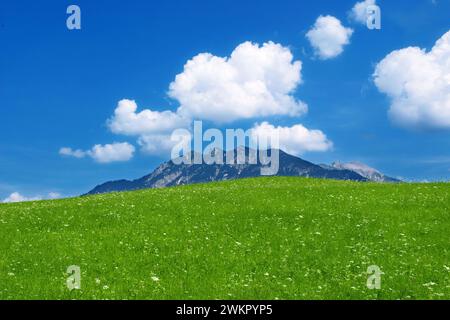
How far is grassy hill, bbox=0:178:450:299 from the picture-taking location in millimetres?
19000

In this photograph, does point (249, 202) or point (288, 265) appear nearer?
point (288, 265)

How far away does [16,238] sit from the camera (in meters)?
27.4

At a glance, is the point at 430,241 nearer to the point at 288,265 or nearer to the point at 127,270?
the point at 288,265

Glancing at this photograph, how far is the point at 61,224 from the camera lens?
99.6 feet

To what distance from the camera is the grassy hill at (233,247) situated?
1900cm

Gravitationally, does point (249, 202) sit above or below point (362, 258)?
above

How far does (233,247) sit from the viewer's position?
2419 cm

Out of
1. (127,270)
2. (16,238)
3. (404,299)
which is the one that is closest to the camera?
(404,299)
